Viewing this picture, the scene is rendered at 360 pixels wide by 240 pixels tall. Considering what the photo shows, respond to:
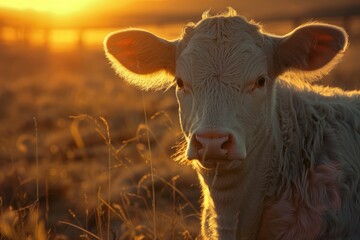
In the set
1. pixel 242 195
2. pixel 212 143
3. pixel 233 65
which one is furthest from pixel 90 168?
pixel 212 143

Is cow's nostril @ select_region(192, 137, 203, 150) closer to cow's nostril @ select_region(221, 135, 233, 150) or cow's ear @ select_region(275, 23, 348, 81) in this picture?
cow's nostril @ select_region(221, 135, 233, 150)

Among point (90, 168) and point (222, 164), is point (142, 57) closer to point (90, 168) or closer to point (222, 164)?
point (222, 164)

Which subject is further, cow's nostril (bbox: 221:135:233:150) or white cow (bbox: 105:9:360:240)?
white cow (bbox: 105:9:360:240)

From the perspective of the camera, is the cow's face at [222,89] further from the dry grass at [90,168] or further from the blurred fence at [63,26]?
the blurred fence at [63,26]

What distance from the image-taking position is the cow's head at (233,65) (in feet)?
12.8

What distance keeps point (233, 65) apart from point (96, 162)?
5.56 metres

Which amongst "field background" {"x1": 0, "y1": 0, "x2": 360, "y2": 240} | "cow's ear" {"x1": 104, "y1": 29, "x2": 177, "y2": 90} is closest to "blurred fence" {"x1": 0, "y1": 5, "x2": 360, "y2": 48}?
"field background" {"x1": 0, "y1": 0, "x2": 360, "y2": 240}

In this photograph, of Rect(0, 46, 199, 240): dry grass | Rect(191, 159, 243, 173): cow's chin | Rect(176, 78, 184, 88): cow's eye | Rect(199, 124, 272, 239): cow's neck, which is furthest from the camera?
Rect(0, 46, 199, 240): dry grass

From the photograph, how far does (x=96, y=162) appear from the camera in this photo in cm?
940

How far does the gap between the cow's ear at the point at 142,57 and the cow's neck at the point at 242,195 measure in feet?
3.19

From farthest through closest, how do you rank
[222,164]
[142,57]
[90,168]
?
[90,168] < [142,57] < [222,164]

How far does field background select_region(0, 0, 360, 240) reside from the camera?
16.2 feet

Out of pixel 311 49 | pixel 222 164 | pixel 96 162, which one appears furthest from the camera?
pixel 96 162

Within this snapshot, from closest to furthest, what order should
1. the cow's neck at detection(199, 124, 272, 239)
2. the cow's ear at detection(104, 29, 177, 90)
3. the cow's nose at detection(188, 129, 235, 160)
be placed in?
the cow's nose at detection(188, 129, 235, 160) → the cow's neck at detection(199, 124, 272, 239) → the cow's ear at detection(104, 29, 177, 90)
